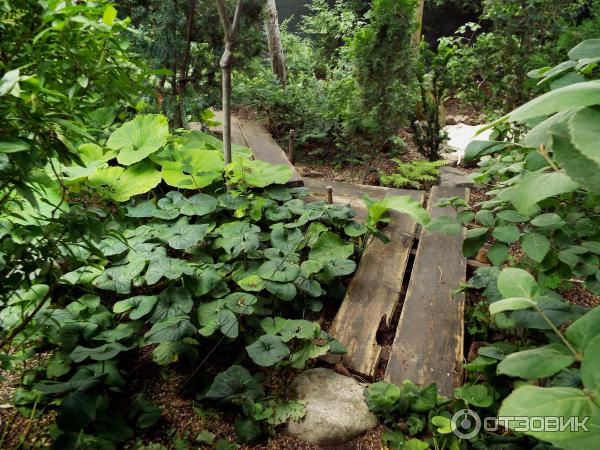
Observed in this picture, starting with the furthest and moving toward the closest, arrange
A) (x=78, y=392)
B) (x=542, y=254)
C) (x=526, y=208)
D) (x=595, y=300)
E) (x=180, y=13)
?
(x=180, y=13) → (x=595, y=300) → (x=78, y=392) → (x=542, y=254) → (x=526, y=208)

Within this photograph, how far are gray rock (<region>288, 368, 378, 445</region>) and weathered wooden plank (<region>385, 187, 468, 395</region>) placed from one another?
0.23m

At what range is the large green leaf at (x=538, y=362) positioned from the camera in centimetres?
55

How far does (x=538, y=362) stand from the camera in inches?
22.5

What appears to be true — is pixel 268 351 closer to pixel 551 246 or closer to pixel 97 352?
pixel 97 352

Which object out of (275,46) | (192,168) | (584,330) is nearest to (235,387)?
(584,330)

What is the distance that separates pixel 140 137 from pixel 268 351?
2140mm

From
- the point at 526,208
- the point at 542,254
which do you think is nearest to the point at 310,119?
the point at 542,254

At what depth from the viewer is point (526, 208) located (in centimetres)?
48

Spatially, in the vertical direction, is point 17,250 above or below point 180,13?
below

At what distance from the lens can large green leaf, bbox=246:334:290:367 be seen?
67.5 inches

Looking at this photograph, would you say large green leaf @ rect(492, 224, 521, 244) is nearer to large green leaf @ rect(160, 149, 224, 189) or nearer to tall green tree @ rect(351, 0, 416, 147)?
large green leaf @ rect(160, 149, 224, 189)

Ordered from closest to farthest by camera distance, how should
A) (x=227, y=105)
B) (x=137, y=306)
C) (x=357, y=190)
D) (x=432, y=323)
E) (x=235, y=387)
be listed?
(x=235, y=387), (x=137, y=306), (x=432, y=323), (x=227, y=105), (x=357, y=190)

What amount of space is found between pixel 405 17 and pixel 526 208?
12.0ft

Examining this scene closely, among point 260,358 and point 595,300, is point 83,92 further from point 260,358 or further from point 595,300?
point 595,300
